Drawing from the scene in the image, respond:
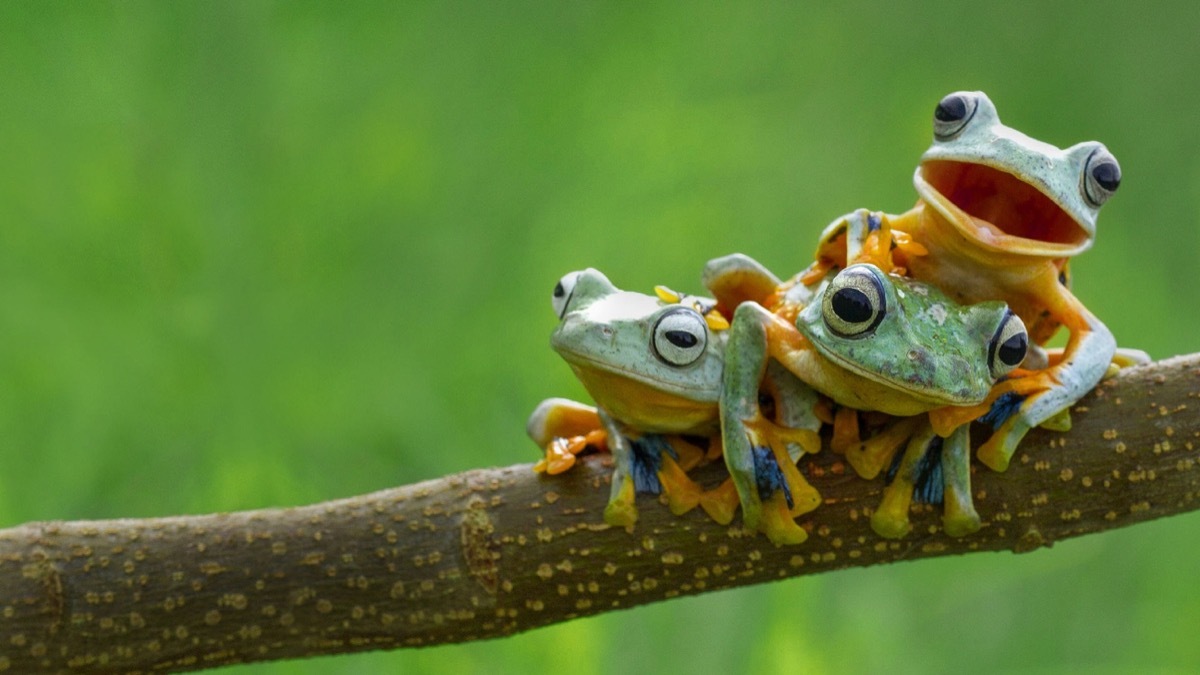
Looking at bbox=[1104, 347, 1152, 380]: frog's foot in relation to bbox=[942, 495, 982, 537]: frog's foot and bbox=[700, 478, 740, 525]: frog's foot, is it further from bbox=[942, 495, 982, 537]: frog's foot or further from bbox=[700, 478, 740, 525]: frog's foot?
bbox=[700, 478, 740, 525]: frog's foot

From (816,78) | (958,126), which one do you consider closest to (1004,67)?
(816,78)

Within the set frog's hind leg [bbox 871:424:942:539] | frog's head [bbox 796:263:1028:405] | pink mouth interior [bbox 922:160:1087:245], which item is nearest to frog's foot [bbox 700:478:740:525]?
frog's hind leg [bbox 871:424:942:539]

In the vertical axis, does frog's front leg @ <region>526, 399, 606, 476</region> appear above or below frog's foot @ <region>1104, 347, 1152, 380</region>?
below

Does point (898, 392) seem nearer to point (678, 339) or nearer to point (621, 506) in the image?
point (678, 339)

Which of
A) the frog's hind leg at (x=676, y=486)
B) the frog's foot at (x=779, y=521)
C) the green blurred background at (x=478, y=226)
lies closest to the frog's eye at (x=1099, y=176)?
the frog's foot at (x=779, y=521)

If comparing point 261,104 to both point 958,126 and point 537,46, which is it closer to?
point 537,46

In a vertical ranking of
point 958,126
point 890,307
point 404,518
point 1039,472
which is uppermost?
point 958,126
